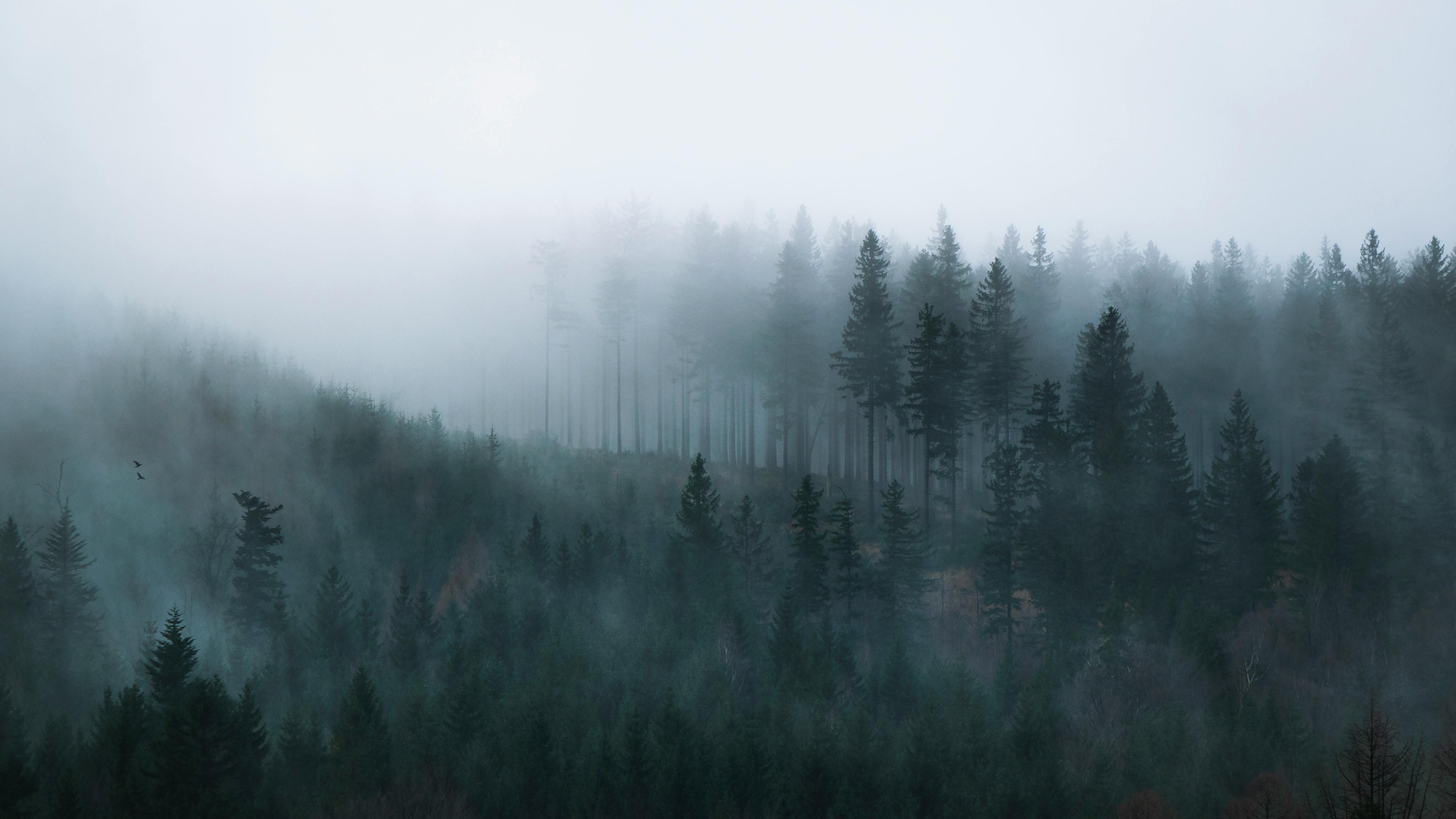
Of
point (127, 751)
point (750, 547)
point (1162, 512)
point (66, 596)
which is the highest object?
point (1162, 512)

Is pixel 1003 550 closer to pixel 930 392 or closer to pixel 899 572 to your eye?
pixel 899 572

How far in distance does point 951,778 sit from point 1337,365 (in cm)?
4231

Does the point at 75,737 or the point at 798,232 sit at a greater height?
the point at 798,232

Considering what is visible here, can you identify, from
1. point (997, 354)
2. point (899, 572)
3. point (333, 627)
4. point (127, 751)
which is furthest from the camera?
point (997, 354)

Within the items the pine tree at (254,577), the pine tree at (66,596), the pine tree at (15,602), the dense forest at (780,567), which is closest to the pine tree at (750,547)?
the dense forest at (780,567)

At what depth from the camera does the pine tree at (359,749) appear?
1426 inches

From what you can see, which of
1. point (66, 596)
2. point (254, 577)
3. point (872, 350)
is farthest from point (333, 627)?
point (872, 350)

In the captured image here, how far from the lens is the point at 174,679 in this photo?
1544 inches

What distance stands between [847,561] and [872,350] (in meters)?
12.9

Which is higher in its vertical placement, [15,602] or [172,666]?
[15,602]

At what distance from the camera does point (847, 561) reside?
48406 millimetres

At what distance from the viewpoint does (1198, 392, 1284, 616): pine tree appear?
48.0 m

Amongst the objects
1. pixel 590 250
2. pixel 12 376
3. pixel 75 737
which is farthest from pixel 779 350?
pixel 12 376

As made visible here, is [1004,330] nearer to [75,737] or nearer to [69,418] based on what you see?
[75,737]
